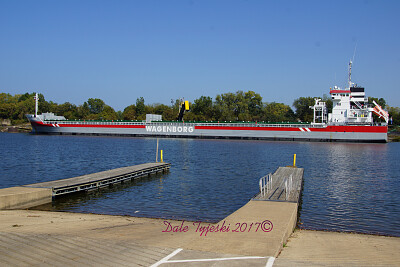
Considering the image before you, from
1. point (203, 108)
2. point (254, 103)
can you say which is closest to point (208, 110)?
point (203, 108)

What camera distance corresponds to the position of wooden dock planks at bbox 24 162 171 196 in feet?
53.6

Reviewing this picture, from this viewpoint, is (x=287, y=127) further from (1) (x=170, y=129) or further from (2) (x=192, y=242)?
Answer: (2) (x=192, y=242)

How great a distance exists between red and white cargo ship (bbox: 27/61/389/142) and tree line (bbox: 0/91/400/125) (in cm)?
4469

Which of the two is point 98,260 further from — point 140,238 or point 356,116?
point 356,116

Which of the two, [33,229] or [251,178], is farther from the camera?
[251,178]

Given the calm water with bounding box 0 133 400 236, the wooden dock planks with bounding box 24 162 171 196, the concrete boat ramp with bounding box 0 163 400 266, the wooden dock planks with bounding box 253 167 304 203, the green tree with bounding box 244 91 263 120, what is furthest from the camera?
the green tree with bounding box 244 91 263 120

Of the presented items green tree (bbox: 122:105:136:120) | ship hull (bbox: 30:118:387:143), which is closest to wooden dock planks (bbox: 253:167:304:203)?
ship hull (bbox: 30:118:387:143)

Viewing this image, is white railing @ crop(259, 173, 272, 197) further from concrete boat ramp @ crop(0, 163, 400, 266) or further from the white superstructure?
the white superstructure

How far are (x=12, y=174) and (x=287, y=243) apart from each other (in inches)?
809

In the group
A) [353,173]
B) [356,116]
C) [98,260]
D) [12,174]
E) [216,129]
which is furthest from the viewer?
[216,129]

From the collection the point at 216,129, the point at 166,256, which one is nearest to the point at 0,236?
the point at 166,256

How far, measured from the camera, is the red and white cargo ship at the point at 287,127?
222ft

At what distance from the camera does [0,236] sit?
27.6 feet

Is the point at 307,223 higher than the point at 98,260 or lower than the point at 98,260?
lower
